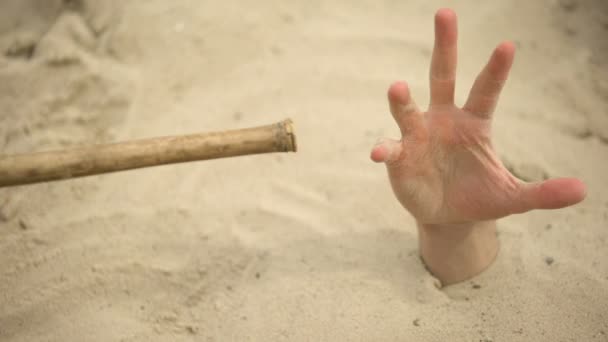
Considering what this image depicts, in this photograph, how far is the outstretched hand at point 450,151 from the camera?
106 cm

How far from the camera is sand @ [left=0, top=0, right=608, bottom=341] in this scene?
1249 millimetres

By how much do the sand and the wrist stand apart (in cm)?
4

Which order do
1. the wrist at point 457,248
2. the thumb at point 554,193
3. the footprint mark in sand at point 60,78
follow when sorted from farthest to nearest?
the footprint mark in sand at point 60,78 → the wrist at point 457,248 → the thumb at point 554,193

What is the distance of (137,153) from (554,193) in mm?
996

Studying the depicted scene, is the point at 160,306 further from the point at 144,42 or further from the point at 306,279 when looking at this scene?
the point at 144,42

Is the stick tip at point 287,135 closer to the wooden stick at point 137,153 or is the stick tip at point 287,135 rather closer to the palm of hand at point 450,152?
the wooden stick at point 137,153

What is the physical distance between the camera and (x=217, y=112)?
6.17 feet

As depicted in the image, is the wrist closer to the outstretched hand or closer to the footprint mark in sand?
the outstretched hand

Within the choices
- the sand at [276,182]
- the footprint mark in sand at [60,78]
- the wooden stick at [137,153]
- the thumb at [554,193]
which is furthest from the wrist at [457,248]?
the footprint mark in sand at [60,78]

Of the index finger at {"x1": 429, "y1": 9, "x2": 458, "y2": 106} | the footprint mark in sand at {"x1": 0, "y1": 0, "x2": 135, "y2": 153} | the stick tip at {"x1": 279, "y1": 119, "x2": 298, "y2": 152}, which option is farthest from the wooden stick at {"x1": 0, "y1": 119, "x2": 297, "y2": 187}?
the footprint mark in sand at {"x1": 0, "y1": 0, "x2": 135, "y2": 153}

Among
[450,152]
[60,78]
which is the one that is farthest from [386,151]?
[60,78]

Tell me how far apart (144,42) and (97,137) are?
0.55m

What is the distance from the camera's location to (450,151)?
1130mm

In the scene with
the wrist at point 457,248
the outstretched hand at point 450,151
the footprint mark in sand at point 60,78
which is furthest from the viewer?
the footprint mark in sand at point 60,78
